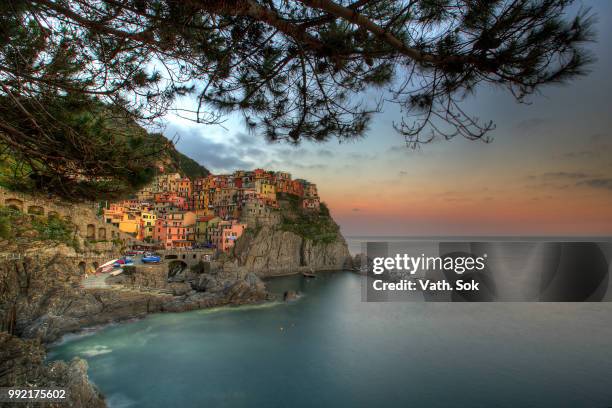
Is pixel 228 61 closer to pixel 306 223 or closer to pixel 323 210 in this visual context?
pixel 306 223

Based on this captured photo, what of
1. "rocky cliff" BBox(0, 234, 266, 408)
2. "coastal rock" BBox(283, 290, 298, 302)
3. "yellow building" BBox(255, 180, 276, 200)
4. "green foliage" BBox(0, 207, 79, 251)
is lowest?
"coastal rock" BBox(283, 290, 298, 302)

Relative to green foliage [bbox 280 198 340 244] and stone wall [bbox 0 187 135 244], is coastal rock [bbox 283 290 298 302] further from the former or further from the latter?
stone wall [bbox 0 187 135 244]

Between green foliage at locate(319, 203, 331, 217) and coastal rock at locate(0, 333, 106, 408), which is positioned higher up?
green foliage at locate(319, 203, 331, 217)

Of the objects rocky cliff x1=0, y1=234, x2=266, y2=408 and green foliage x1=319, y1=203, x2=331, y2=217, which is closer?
rocky cliff x1=0, y1=234, x2=266, y2=408

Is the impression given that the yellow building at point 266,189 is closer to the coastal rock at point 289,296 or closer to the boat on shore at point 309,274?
the boat on shore at point 309,274

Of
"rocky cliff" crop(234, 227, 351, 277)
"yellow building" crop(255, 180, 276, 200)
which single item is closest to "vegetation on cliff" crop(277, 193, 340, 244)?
"rocky cliff" crop(234, 227, 351, 277)

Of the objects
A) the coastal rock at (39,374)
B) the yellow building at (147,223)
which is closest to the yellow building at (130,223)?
the yellow building at (147,223)

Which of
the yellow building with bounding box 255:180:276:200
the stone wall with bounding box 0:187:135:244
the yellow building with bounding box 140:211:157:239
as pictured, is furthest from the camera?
the yellow building with bounding box 255:180:276:200

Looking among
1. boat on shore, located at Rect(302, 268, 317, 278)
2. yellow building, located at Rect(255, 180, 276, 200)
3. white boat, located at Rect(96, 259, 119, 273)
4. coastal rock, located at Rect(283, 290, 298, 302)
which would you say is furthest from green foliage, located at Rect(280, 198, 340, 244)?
white boat, located at Rect(96, 259, 119, 273)

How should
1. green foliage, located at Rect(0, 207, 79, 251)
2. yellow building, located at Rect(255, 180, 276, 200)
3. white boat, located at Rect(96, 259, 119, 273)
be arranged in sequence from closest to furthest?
green foliage, located at Rect(0, 207, 79, 251), white boat, located at Rect(96, 259, 119, 273), yellow building, located at Rect(255, 180, 276, 200)
